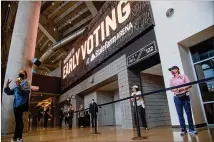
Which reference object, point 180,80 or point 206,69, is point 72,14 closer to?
point 206,69

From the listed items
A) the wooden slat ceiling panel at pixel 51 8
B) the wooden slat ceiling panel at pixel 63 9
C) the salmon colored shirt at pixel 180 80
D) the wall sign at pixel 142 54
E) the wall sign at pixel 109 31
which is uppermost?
the wooden slat ceiling panel at pixel 51 8

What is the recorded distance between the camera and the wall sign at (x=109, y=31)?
5.71 meters

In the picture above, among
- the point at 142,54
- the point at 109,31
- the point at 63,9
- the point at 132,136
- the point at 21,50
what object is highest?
the point at 63,9

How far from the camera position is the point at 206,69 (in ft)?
14.1

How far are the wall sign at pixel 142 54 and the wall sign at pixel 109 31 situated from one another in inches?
23.2

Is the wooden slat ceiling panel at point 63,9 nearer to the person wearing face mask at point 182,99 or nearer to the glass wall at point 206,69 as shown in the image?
the glass wall at point 206,69

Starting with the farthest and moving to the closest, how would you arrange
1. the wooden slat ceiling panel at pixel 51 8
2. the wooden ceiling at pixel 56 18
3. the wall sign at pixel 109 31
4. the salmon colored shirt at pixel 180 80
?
the wooden slat ceiling panel at pixel 51 8, the wooden ceiling at pixel 56 18, the wall sign at pixel 109 31, the salmon colored shirt at pixel 180 80

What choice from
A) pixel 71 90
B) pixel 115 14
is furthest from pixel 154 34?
pixel 71 90

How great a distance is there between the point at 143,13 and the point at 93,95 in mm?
6106

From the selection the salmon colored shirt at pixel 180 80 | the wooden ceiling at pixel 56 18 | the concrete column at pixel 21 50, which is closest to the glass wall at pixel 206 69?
the salmon colored shirt at pixel 180 80

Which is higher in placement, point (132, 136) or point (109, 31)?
point (109, 31)

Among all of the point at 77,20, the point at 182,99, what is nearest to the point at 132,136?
the point at 182,99

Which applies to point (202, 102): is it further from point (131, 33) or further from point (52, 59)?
point (52, 59)

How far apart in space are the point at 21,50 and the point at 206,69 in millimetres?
5715
